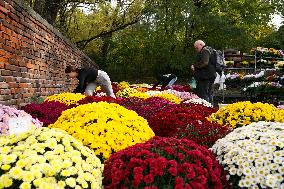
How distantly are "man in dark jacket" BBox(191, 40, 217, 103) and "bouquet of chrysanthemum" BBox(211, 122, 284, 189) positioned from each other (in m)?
7.91

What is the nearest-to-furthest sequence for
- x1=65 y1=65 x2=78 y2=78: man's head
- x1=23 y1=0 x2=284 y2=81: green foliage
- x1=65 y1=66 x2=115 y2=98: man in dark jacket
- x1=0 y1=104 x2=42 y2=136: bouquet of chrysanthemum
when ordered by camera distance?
1. x1=0 y1=104 x2=42 y2=136: bouquet of chrysanthemum
2. x1=65 y1=65 x2=78 y2=78: man's head
3. x1=65 y1=66 x2=115 y2=98: man in dark jacket
4. x1=23 y1=0 x2=284 y2=81: green foliage

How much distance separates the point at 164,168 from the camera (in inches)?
123

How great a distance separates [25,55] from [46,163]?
640 cm

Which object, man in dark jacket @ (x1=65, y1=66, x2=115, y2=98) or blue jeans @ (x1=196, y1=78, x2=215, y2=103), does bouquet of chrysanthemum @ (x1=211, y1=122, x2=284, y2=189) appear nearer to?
man in dark jacket @ (x1=65, y1=66, x2=115, y2=98)

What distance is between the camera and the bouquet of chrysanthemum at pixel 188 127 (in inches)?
194

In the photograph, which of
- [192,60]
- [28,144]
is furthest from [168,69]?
[28,144]

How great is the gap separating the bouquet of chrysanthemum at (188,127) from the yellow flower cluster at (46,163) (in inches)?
68.6

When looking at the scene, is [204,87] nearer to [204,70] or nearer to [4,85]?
[204,70]

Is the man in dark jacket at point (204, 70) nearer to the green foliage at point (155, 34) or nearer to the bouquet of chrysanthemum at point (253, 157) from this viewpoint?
the bouquet of chrysanthemum at point (253, 157)

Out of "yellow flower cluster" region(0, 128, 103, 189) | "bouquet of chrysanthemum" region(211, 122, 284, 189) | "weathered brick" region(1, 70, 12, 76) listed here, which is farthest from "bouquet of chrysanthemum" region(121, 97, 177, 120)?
"yellow flower cluster" region(0, 128, 103, 189)

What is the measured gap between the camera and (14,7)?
8.17 meters

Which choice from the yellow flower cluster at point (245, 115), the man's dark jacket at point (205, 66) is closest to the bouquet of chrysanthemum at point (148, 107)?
the yellow flower cluster at point (245, 115)

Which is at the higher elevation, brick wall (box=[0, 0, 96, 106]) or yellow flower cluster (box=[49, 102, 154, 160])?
brick wall (box=[0, 0, 96, 106])

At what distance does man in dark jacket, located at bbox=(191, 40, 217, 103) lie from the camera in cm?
1189
